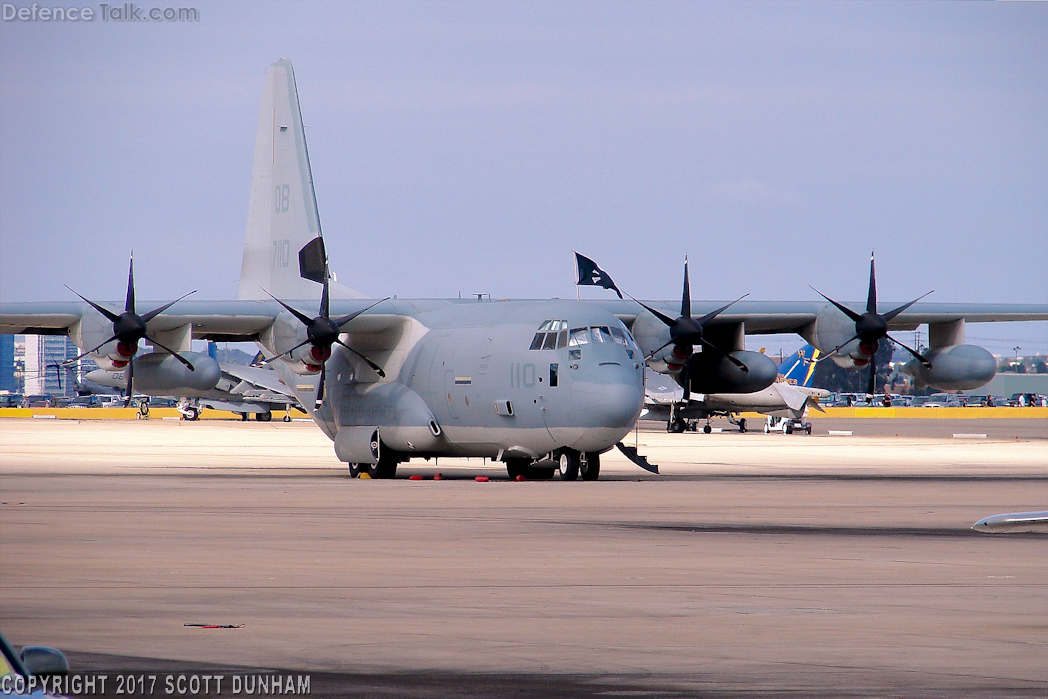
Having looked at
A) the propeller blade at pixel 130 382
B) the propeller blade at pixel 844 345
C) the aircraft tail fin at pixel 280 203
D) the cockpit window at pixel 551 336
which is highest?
the aircraft tail fin at pixel 280 203

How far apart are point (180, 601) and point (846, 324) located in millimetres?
28282

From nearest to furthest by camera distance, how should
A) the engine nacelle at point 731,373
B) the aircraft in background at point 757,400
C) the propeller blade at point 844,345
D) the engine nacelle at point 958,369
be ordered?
the propeller blade at point 844,345 → the engine nacelle at point 731,373 → the engine nacelle at point 958,369 → the aircraft in background at point 757,400

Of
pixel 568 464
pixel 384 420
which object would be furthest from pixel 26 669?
pixel 384 420

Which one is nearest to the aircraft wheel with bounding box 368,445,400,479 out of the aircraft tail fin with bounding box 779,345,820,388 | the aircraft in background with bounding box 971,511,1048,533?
the aircraft in background with bounding box 971,511,1048,533

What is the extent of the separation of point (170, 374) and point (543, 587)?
80.1ft

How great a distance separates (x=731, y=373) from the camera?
124ft

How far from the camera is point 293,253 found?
41.0 m

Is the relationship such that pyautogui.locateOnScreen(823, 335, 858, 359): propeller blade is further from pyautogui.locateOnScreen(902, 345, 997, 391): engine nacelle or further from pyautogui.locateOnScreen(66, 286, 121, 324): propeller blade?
pyautogui.locateOnScreen(66, 286, 121, 324): propeller blade

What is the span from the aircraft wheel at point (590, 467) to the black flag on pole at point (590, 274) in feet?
45.3

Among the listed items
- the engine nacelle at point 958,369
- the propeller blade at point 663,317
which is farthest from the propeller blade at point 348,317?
the engine nacelle at point 958,369

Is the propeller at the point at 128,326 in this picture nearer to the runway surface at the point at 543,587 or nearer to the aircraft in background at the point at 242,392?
the runway surface at the point at 543,587

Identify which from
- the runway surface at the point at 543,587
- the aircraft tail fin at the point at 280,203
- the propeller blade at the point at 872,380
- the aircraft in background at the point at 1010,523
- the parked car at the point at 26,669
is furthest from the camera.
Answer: the aircraft tail fin at the point at 280,203

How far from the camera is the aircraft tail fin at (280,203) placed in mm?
41000

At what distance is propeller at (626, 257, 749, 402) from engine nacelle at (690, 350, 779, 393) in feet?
1.06
